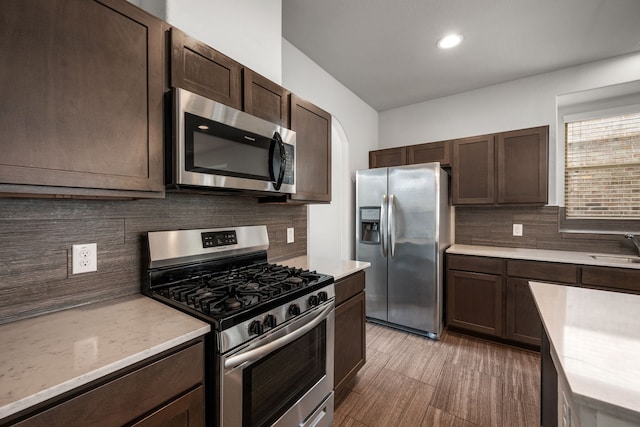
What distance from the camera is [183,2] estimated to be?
1.41 metres

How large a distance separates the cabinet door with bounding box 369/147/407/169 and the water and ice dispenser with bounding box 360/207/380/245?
803 mm

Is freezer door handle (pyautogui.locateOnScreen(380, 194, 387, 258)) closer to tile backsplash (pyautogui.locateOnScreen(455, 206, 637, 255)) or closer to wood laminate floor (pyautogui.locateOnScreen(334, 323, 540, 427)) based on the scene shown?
wood laminate floor (pyautogui.locateOnScreen(334, 323, 540, 427))

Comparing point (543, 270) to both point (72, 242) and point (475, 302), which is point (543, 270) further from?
point (72, 242)

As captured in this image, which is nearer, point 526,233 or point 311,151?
point 311,151

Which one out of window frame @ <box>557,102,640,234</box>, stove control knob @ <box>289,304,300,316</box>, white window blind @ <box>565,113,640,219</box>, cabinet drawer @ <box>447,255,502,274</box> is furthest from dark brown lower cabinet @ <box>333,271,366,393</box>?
white window blind @ <box>565,113,640,219</box>

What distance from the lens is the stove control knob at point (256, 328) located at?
108 centimetres

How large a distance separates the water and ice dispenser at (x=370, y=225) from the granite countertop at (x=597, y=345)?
187 cm

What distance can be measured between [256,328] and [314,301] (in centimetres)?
40

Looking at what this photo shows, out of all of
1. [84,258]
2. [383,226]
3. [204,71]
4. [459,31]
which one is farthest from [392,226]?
[84,258]

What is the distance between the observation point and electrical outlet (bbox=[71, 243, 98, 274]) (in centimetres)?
118

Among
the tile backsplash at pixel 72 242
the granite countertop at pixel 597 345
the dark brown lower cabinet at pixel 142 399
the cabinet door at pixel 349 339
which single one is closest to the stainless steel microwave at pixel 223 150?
the tile backsplash at pixel 72 242

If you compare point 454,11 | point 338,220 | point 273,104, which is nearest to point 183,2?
point 273,104

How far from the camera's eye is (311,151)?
2.07 meters

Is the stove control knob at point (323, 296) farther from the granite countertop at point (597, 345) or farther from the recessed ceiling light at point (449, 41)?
the recessed ceiling light at point (449, 41)
